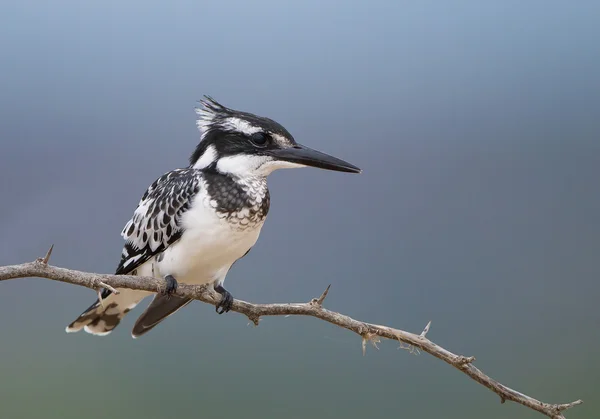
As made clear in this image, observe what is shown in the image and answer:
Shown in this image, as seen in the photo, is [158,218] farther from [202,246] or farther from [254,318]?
[254,318]

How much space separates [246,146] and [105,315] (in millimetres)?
918

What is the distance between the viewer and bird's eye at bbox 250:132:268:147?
7.27 ft

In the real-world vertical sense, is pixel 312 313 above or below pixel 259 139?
below

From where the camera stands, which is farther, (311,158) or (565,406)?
(311,158)

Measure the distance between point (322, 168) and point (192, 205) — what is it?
0.46 m

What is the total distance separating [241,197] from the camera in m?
2.23

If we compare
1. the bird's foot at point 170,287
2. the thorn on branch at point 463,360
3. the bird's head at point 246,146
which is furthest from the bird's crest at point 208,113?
the thorn on branch at point 463,360

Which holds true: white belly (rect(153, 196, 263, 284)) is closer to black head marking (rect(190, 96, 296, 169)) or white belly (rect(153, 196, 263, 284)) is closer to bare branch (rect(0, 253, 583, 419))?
bare branch (rect(0, 253, 583, 419))

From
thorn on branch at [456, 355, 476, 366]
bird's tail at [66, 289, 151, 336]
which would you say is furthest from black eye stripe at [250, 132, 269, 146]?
thorn on branch at [456, 355, 476, 366]

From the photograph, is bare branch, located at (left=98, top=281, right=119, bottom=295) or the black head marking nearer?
bare branch, located at (left=98, top=281, right=119, bottom=295)

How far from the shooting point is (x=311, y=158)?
84.9 inches

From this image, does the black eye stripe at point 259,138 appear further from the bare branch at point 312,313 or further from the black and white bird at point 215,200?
the bare branch at point 312,313

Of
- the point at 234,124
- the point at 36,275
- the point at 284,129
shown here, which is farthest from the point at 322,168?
the point at 36,275

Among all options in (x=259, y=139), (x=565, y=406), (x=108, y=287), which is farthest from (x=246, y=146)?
(x=565, y=406)
